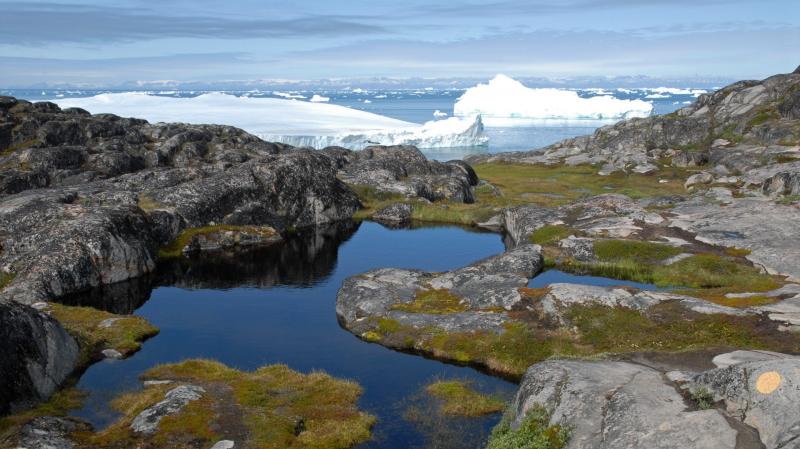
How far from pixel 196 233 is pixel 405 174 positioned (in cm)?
5521

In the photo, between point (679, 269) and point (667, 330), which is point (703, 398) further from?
point (679, 269)

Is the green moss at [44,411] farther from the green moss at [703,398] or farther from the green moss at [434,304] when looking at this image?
the green moss at [703,398]

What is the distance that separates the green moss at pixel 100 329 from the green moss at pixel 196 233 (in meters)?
23.5

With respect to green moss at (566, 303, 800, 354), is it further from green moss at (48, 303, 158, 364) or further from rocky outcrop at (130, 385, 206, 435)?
green moss at (48, 303, 158, 364)

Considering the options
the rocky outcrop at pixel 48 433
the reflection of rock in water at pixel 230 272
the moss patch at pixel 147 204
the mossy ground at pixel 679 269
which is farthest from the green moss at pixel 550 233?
the rocky outcrop at pixel 48 433

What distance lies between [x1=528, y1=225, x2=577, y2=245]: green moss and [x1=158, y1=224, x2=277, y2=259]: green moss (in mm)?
36653

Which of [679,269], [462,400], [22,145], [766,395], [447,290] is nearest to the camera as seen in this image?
[766,395]

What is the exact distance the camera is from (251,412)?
37.4m

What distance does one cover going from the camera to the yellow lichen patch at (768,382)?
25672 millimetres

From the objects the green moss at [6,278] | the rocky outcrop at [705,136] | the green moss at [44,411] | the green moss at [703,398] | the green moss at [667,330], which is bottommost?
the green moss at [44,411]

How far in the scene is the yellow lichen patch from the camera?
2567cm

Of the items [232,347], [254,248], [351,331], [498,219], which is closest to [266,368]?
[232,347]

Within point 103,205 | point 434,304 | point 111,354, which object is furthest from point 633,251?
point 103,205

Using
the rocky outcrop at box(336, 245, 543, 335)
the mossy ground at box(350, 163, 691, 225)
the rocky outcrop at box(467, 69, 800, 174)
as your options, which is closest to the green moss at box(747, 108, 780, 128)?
the rocky outcrop at box(467, 69, 800, 174)
